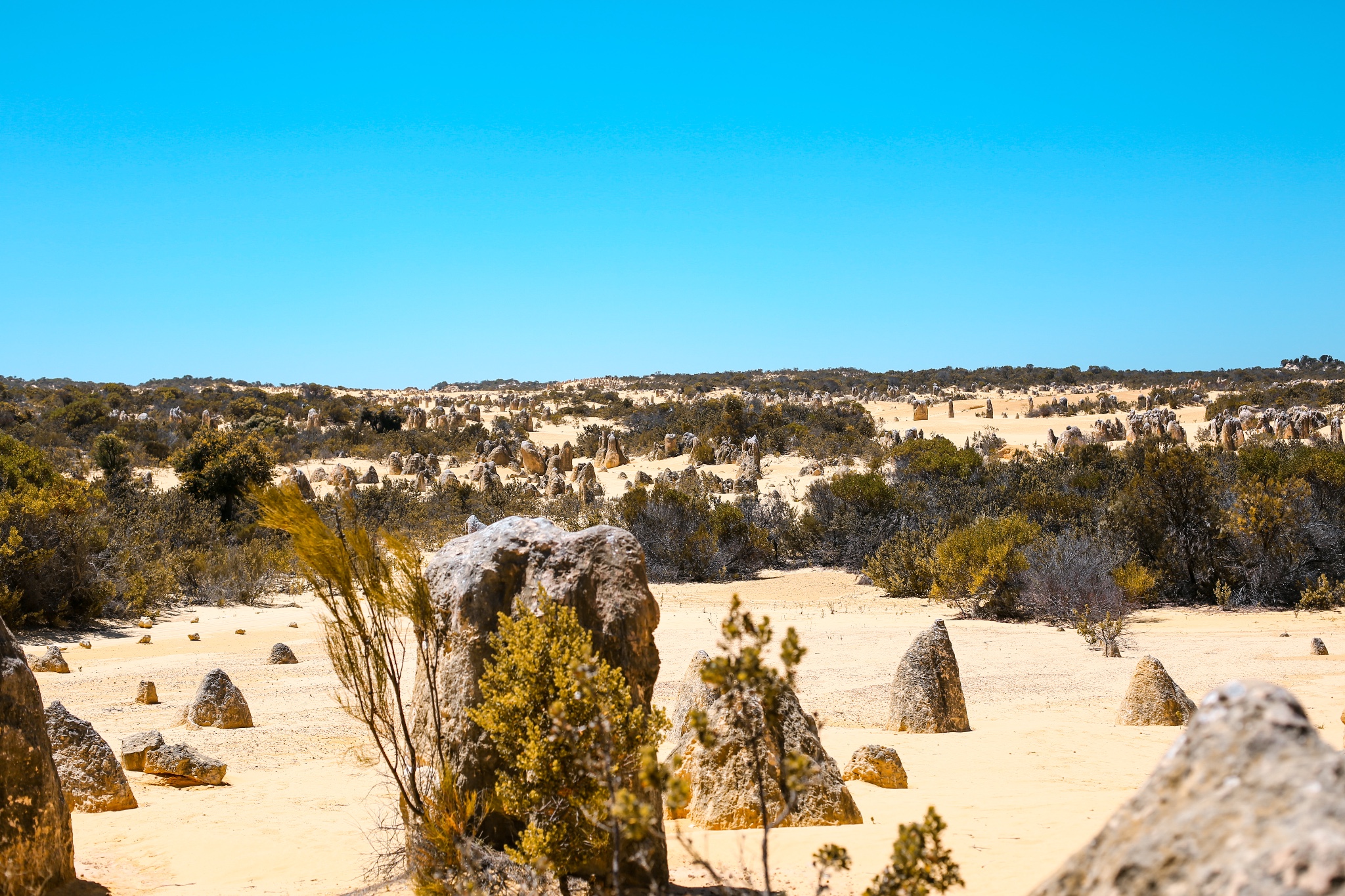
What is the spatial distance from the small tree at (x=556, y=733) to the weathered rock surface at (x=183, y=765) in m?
3.68

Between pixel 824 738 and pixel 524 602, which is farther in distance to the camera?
pixel 824 738

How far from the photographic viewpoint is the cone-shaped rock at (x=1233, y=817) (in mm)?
1371

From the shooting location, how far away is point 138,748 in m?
6.75

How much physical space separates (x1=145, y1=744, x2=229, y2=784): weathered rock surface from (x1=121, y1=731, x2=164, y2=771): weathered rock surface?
48 millimetres

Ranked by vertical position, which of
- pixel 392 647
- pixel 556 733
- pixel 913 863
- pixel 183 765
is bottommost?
pixel 183 765

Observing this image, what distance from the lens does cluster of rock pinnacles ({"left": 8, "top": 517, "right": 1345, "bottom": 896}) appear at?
148 cm

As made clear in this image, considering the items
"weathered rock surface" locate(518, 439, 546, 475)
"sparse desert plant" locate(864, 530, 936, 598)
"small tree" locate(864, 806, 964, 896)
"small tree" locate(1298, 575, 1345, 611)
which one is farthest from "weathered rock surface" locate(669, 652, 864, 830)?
"weathered rock surface" locate(518, 439, 546, 475)

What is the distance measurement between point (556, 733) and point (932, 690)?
574 centimetres

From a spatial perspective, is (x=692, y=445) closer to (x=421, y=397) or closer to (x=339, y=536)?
(x=339, y=536)

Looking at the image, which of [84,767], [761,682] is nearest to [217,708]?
[84,767]

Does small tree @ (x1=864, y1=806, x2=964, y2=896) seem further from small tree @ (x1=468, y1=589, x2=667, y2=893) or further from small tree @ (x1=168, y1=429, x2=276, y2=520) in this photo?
small tree @ (x1=168, y1=429, x2=276, y2=520)

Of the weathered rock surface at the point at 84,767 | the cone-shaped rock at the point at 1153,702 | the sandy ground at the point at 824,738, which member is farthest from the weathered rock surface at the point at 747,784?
the cone-shaped rock at the point at 1153,702

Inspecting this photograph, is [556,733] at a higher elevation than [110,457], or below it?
below

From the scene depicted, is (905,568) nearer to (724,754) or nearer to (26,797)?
(724,754)
